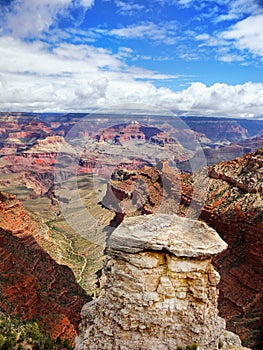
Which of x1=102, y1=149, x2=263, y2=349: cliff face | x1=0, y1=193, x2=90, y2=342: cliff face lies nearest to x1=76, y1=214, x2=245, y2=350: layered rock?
x1=102, y1=149, x2=263, y2=349: cliff face

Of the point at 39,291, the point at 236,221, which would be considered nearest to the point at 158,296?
the point at 39,291

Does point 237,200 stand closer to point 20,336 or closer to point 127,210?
point 20,336

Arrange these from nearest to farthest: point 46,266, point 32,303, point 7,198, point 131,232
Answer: point 131,232 → point 32,303 → point 46,266 → point 7,198

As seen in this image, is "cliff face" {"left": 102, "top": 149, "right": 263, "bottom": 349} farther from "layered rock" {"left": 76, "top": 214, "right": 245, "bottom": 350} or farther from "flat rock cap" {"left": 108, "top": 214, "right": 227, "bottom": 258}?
"flat rock cap" {"left": 108, "top": 214, "right": 227, "bottom": 258}

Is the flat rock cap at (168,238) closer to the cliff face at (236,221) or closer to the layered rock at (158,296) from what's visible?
the layered rock at (158,296)

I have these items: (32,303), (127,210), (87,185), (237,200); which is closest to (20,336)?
(32,303)

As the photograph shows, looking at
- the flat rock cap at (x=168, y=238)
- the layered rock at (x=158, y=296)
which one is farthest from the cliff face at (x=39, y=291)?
the flat rock cap at (x=168, y=238)
